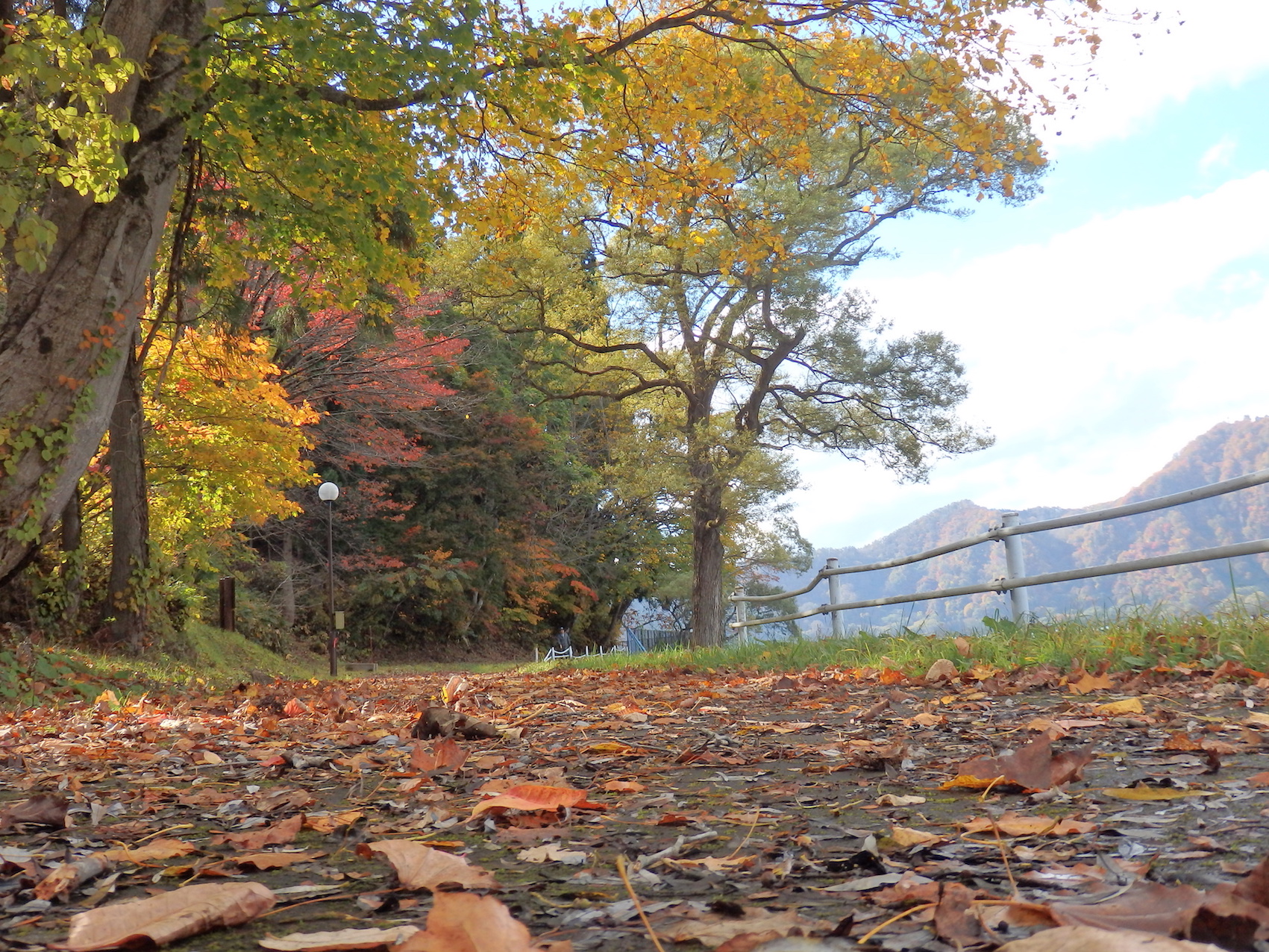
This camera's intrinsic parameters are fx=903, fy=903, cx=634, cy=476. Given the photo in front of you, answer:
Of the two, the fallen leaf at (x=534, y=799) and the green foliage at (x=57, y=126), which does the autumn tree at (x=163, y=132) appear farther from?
the fallen leaf at (x=534, y=799)

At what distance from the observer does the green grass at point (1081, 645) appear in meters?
4.28

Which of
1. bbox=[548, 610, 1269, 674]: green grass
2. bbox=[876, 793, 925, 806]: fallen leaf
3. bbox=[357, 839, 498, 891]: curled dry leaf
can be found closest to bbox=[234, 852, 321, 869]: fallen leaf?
bbox=[357, 839, 498, 891]: curled dry leaf

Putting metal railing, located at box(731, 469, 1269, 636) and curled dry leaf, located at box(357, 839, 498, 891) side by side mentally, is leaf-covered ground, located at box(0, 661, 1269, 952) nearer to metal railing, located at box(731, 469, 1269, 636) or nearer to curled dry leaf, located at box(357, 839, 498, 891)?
curled dry leaf, located at box(357, 839, 498, 891)

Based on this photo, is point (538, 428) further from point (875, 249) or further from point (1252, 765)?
point (1252, 765)

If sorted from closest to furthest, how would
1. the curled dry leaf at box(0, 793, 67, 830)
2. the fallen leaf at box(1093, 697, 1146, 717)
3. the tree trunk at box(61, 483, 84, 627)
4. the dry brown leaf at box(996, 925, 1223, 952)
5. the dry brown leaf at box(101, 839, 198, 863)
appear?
the dry brown leaf at box(996, 925, 1223, 952)
the dry brown leaf at box(101, 839, 198, 863)
the curled dry leaf at box(0, 793, 67, 830)
the fallen leaf at box(1093, 697, 1146, 717)
the tree trunk at box(61, 483, 84, 627)

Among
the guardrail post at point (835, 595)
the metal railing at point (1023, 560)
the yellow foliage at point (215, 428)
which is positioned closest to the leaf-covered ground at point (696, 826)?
the metal railing at point (1023, 560)

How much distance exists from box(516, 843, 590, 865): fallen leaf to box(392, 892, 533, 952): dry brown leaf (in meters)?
0.57

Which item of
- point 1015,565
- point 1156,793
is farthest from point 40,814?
point 1015,565

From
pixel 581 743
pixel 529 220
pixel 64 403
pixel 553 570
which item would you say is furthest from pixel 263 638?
pixel 581 743

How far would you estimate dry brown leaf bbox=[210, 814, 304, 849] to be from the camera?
1726 millimetres

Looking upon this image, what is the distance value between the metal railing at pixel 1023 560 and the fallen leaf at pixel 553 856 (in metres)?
4.31

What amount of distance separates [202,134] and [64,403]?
7.04ft

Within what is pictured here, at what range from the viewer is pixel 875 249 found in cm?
1639

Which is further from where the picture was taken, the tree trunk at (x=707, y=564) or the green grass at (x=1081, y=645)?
the tree trunk at (x=707, y=564)
